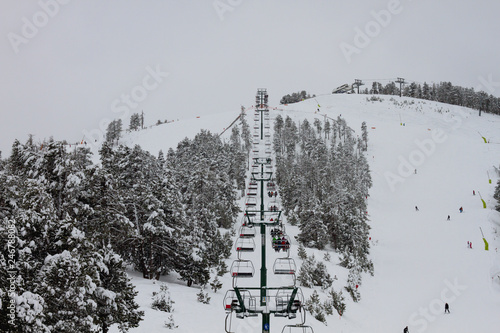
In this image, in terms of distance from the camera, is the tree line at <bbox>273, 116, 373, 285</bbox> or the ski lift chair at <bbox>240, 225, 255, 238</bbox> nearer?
the ski lift chair at <bbox>240, 225, 255, 238</bbox>

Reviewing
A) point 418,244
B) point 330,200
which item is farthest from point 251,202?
point 418,244

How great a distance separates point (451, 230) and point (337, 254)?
21357 millimetres

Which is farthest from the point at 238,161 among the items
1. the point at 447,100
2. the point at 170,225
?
the point at 447,100

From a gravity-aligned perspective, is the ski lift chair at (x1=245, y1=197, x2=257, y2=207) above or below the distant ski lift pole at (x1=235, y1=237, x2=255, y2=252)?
above

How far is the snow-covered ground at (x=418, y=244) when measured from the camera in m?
26.0

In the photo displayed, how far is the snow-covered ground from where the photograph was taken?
85.2ft

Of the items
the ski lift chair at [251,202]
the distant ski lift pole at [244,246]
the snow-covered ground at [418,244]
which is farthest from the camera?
the snow-covered ground at [418,244]

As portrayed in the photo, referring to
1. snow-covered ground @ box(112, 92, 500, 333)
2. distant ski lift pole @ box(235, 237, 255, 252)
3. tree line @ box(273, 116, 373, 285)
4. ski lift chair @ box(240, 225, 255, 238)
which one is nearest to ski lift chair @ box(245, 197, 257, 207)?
distant ski lift pole @ box(235, 237, 255, 252)

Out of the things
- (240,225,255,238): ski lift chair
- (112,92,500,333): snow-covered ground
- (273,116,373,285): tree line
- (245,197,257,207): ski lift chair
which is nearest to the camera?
(240,225,255,238): ski lift chair

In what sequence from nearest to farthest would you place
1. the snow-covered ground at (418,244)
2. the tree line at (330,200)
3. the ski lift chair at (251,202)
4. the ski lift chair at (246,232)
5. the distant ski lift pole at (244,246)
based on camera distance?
the distant ski lift pole at (244,246), the ski lift chair at (246,232), the ski lift chair at (251,202), the snow-covered ground at (418,244), the tree line at (330,200)

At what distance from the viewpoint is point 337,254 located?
147 ft

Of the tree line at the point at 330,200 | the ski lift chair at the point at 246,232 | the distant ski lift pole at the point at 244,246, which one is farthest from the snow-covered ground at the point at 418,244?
the ski lift chair at the point at 246,232

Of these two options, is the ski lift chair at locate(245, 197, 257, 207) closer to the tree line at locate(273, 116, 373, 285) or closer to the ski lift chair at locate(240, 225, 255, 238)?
the ski lift chair at locate(240, 225, 255, 238)

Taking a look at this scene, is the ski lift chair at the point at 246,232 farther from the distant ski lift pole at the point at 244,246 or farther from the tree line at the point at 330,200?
the tree line at the point at 330,200
